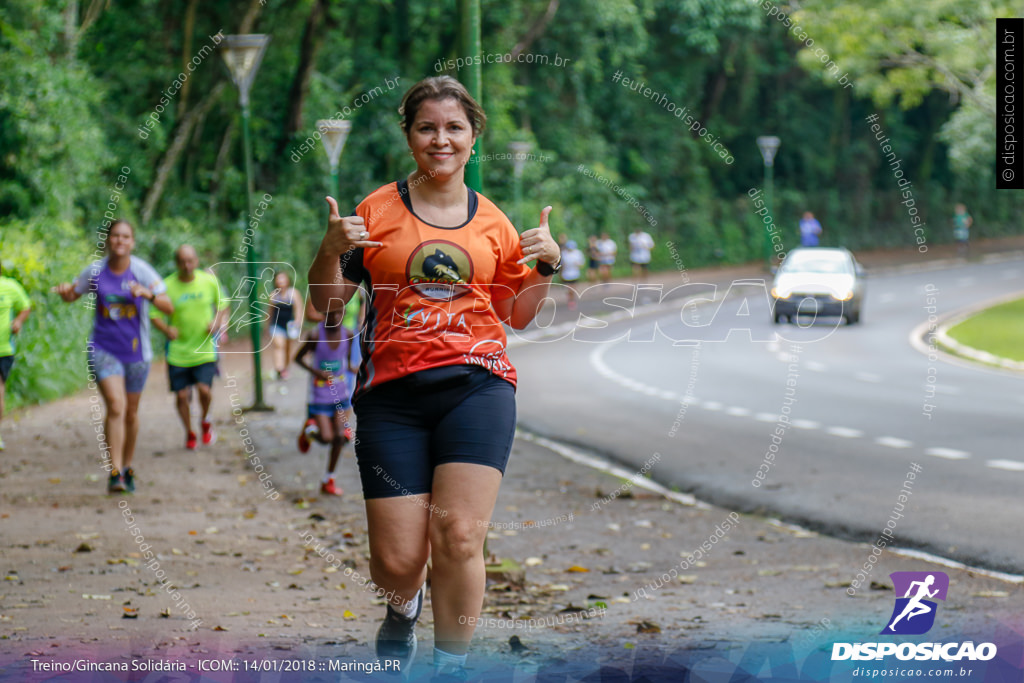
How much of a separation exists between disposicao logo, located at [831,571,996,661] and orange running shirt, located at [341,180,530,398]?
6.26ft

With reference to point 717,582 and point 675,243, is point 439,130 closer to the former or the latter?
point 717,582

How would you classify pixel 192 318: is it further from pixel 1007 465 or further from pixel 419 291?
pixel 419 291

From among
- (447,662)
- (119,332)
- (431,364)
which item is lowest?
(447,662)

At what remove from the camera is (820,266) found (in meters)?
25.0

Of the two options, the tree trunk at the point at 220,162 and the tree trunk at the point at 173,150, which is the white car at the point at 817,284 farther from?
the tree trunk at the point at 173,150

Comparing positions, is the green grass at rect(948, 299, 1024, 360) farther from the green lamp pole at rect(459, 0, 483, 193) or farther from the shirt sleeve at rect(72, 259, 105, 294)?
the green lamp pole at rect(459, 0, 483, 193)

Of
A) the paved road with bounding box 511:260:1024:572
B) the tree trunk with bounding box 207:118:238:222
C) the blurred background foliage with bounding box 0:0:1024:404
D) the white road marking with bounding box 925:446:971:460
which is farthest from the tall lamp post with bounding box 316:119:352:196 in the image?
the tree trunk with bounding box 207:118:238:222

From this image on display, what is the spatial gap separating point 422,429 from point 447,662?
0.70 metres

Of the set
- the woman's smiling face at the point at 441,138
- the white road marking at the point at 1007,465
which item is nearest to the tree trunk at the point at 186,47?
the white road marking at the point at 1007,465

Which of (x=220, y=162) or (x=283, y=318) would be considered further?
(x=220, y=162)

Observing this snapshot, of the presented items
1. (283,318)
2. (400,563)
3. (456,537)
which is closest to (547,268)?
(456,537)

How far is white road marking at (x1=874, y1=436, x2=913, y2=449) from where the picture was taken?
1074 centimetres

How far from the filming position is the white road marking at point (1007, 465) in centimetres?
945

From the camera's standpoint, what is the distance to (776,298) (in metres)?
24.2
